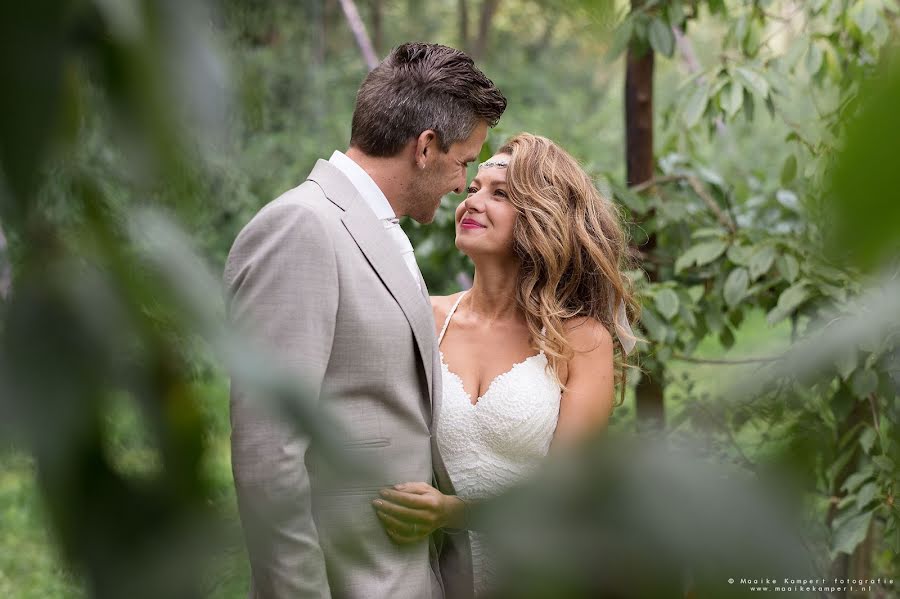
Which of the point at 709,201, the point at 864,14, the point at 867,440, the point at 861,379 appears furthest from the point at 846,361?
the point at 709,201

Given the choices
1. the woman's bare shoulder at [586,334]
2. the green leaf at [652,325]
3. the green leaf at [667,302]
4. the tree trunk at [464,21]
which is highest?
the tree trunk at [464,21]

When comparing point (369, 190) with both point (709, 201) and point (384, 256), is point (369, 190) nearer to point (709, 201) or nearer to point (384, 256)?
point (384, 256)

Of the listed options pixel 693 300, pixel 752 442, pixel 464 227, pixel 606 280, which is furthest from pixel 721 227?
pixel 752 442

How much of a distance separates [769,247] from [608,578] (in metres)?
2.60

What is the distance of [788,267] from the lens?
8.59 ft

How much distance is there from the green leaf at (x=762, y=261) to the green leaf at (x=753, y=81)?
41cm

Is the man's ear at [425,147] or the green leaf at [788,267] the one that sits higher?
the man's ear at [425,147]

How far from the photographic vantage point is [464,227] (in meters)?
2.22

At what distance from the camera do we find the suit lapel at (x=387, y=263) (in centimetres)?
161

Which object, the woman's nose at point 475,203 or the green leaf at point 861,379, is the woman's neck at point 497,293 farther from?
the green leaf at point 861,379

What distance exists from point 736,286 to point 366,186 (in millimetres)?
1335

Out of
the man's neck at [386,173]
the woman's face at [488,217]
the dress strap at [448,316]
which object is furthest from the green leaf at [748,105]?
Result: the man's neck at [386,173]

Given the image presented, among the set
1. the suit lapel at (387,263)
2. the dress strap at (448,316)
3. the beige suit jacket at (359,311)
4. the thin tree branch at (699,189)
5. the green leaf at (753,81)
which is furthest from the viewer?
the thin tree branch at (699,189)

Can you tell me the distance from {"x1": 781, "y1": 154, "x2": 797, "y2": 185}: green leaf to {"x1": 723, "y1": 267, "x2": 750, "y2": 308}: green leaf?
27 centimetres
